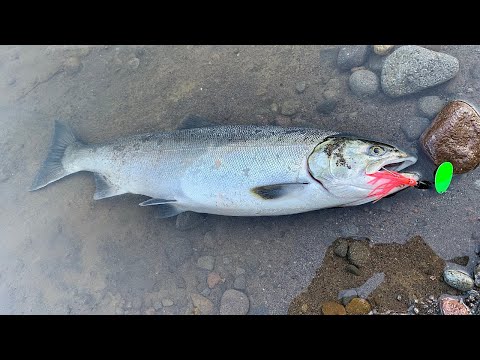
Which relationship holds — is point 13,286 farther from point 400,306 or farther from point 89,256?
point 400,306

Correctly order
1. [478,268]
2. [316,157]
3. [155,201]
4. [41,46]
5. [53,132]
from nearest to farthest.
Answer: [478,268]
[316,157]
[155,201]
[53,132]
[41,46]

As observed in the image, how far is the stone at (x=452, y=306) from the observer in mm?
3764

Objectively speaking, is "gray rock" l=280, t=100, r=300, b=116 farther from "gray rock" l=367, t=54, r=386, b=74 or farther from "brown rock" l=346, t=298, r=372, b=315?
"brown rock" l=346, t=298, r=372, b=315

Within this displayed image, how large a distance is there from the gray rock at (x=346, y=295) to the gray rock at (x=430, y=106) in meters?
2.59

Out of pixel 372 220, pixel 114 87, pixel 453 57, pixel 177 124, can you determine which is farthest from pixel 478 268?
pixel 114 87

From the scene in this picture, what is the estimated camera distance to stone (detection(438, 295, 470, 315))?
3.76 m

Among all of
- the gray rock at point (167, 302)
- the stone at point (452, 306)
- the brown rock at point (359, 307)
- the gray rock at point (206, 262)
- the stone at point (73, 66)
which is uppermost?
the stone at point (73, 66)

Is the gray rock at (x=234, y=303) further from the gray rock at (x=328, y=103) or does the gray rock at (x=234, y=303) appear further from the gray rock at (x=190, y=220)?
the gray rock at (x=328, y=103)

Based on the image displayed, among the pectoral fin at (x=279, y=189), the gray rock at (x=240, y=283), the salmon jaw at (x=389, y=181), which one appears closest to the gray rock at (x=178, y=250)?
the gray rock at (x=240, y=283)

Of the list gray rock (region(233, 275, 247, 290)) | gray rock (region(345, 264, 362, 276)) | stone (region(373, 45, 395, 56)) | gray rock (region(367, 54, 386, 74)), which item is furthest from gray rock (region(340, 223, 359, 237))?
stone (region(373, 45, 395, 56))

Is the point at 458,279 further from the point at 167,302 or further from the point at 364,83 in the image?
the point at 167,302

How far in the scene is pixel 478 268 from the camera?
387 cm

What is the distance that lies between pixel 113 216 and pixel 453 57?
5.47 meters

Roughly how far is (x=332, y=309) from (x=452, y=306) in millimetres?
1302
